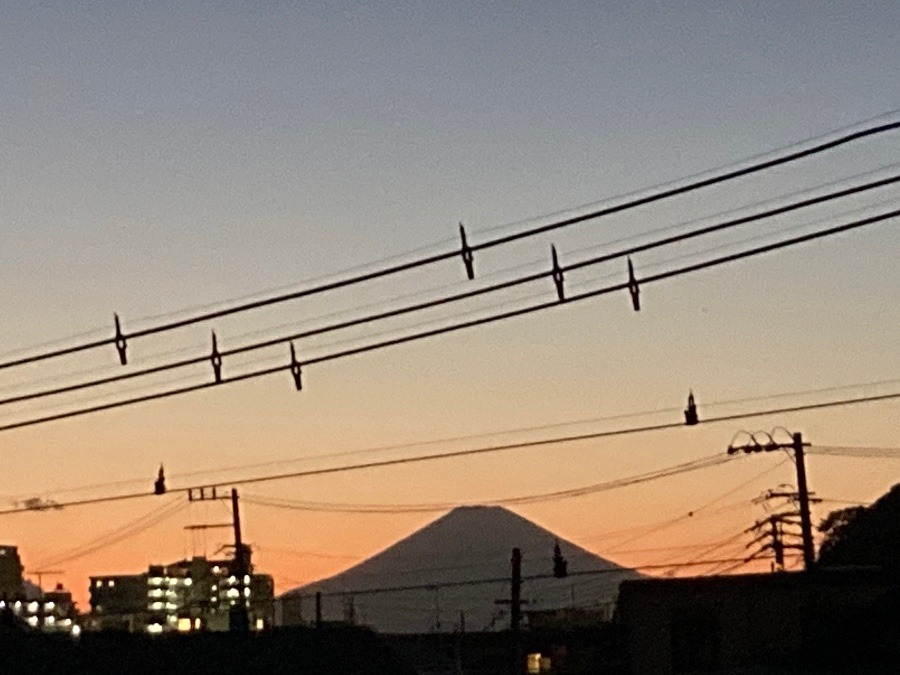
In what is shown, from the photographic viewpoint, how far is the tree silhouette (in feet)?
197

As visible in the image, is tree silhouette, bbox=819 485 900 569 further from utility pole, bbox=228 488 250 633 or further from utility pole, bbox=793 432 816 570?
utility pole, bbox=228 488 250 633

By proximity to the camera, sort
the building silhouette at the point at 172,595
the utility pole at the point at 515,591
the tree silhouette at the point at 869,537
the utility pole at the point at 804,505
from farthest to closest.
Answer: the building silhouette at the point at 172,595 → the tree silhouette at the point at 869,537 → the utility pole at the point at 804,505 → the utility pole at the point at 515,591

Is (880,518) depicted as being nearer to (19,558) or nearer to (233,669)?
(233,669)

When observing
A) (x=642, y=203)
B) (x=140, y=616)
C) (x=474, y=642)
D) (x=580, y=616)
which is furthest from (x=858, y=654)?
(x=140, y=616)

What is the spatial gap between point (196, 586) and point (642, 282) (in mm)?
108846

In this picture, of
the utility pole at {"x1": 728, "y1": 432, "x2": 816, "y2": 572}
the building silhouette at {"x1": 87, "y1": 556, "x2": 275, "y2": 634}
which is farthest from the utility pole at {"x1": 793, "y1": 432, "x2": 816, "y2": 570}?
the building silhouette at {"x1": 87, "y1": 556, "x2": 275, "y2": 634}

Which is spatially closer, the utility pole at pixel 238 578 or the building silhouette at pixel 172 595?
the utility pole at pixel 238 578

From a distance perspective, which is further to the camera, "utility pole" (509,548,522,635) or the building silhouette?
the building silhouette

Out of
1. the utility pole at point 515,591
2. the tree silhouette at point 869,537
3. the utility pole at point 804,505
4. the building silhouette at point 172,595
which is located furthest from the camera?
the building silhouette at point 172,595

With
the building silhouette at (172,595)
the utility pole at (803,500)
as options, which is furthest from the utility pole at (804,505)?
the building silhouette at (172,595)

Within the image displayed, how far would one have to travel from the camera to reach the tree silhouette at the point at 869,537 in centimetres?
6000

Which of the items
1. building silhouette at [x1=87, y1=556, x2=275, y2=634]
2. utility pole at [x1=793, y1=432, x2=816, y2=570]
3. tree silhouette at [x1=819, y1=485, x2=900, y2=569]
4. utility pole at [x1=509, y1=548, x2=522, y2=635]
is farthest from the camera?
building silhouette at [x1=87, y1=556, x2=275, y2=634]

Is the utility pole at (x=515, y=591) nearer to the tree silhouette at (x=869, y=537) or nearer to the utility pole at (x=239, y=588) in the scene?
the utility pole at (x=239, y=588)

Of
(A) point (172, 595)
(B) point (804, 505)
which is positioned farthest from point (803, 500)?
(A) point (172, 595)
